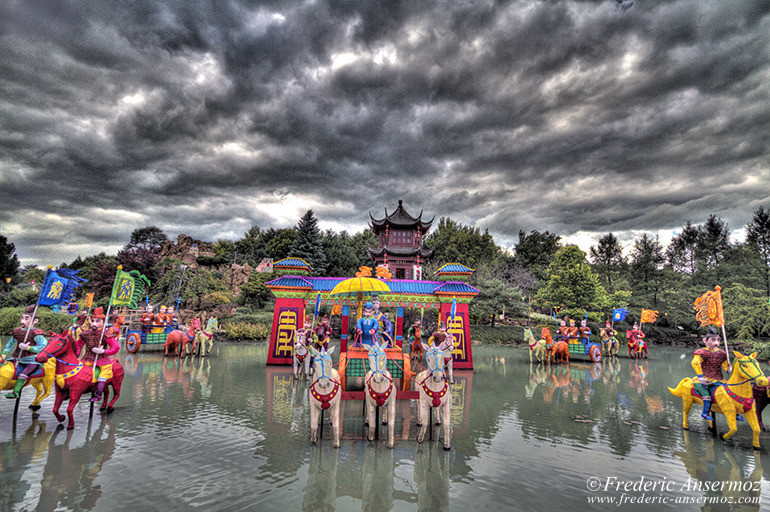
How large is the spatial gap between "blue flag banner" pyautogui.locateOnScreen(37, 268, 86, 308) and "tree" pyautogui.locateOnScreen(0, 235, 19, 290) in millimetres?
35981

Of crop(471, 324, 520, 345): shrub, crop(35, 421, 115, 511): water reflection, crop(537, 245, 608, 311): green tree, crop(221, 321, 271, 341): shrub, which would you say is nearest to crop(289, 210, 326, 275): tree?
crop(221, 321, 271, 341): shrub

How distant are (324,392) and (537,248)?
44.5 meters

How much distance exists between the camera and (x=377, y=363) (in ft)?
18.2

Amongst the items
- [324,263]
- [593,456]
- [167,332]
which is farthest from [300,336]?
[324,263]

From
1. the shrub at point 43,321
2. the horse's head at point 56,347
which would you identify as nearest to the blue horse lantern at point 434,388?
the horse's head at point 56,347

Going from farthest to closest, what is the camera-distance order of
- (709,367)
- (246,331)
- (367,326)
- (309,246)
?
(309,246) < (246,331) < (367,326) < (709,367)

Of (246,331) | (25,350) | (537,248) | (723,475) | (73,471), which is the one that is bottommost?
(73,471)

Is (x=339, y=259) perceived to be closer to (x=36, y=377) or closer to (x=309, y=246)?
(x=309, y=246)

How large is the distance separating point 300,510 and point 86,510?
2.29m

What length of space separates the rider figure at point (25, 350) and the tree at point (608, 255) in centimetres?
4214

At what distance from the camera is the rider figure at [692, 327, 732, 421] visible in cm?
612

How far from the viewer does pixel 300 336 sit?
10.5 metres

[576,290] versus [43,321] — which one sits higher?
[576,290]

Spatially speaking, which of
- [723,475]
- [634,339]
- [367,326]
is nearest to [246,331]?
[367,326]
